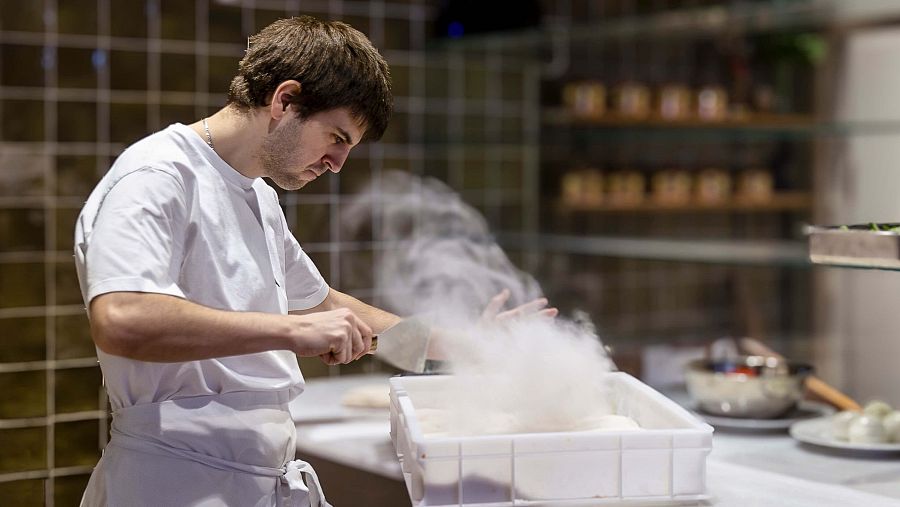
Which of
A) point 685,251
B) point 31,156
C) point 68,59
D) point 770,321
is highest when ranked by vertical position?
point 68,59

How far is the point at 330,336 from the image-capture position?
4.76 ft

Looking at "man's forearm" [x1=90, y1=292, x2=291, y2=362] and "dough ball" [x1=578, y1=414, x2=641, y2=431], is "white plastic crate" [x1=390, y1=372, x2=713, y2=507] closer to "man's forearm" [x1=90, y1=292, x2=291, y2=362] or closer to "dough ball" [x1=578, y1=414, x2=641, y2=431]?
"dough ball" [x1=578, y1=414, x2=641, y2=431]

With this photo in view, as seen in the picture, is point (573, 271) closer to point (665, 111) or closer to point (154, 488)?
point (665, 111)

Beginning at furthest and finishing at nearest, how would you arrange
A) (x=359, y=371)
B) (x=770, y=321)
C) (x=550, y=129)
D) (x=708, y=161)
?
1. (x=770, y=321)
2. (x=708, y=161)
3. (x=550, y=129)
4. (x=359, y=371)

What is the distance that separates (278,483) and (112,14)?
4.70ft

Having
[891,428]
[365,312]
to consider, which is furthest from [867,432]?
[365,312]

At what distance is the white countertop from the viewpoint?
182 centimetres

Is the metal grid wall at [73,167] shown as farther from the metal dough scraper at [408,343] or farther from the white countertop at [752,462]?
the metal dough scraper at [408,343]

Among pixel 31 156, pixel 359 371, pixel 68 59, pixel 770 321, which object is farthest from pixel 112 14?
pixel 770 321

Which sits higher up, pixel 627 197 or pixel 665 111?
pixel 665 111

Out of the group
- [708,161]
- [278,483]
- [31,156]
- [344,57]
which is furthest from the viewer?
[708,161]

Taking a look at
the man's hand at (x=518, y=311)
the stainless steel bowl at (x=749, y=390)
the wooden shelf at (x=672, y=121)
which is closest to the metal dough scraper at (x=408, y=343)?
the man's hand at (x=518, y=311)

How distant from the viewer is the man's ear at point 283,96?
5.12 ft

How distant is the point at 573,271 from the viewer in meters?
4.06
